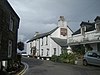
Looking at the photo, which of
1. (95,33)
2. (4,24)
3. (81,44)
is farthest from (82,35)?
(4,24)

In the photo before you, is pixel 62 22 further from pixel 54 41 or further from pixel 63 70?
pixel 63 70

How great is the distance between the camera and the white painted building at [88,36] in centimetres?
3181

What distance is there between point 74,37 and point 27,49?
31395mm

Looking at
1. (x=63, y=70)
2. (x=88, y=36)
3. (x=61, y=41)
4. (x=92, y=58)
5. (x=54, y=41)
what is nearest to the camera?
(x=63, y=70)

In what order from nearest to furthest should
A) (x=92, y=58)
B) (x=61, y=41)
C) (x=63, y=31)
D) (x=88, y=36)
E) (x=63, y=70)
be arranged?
(x=63, y=70)
(x=92, y=58)
(x=88, y=36)
(x=61, y=41)
(x=63, y=31)

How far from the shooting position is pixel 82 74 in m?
16.2

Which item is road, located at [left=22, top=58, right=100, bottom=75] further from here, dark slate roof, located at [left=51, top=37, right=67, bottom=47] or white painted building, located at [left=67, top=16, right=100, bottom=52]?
dark slate roof, located at [left=51, top=37, right=67, bottom=47]

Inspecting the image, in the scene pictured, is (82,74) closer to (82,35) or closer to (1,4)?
(1,4)

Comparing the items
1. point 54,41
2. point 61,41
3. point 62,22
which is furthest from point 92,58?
point 62,22

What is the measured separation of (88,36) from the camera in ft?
111

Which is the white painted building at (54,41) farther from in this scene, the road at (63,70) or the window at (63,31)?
the road at (63,70)

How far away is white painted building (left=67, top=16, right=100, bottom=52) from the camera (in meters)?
31.8

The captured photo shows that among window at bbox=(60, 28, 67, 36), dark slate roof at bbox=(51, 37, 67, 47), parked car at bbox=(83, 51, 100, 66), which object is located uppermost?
window at bbox=(60, 28, 67, 36)

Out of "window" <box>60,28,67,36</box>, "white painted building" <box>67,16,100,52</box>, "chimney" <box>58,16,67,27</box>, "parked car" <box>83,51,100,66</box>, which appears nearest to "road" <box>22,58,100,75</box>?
"parked car" <box>83,51,100,66</box>
